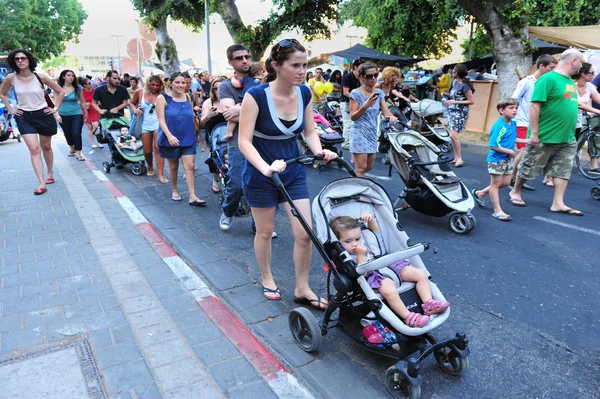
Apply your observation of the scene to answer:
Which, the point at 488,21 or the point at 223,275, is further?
the point at 488,21

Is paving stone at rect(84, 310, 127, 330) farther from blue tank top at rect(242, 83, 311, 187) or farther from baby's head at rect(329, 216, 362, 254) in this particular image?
baby's head at rect(329, 216, 362, 254)

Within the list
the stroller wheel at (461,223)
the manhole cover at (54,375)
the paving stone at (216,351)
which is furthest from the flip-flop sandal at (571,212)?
the manhole cover at (54,375)

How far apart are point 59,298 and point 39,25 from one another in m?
47.8

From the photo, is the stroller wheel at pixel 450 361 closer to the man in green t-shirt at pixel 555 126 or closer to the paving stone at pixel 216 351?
the paving stone at pixel 216 351

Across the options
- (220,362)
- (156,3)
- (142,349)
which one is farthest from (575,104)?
(156,3)

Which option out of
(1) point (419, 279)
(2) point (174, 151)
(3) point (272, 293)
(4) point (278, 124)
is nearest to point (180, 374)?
(3) point (272, 293)

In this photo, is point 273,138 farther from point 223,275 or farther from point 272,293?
point 223,275

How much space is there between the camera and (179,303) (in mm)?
3482

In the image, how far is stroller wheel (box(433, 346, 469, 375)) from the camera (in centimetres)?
258

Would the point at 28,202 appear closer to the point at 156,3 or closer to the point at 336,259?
the point at 336,259

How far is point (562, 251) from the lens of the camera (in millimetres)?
4512

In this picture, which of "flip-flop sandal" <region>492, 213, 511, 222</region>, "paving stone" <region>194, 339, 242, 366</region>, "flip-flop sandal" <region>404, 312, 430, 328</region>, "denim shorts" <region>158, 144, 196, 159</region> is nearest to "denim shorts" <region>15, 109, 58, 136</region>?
"denim shorts" <region>158, 144, 196, 159</region>

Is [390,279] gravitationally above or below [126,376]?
above

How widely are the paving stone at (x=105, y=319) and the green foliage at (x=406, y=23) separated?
48.2ft
